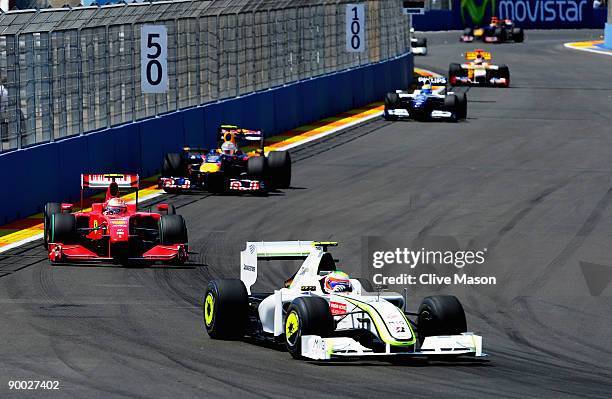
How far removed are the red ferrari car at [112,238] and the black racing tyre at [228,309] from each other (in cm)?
512

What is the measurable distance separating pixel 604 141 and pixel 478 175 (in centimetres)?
812

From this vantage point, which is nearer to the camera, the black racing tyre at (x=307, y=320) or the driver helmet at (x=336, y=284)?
the black racing tyre at (x=307, y=320)

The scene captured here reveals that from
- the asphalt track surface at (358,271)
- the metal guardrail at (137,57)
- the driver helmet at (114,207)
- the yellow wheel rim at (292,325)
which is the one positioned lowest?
the asphalt track surface at (358,271)

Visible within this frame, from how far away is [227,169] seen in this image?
28.4m

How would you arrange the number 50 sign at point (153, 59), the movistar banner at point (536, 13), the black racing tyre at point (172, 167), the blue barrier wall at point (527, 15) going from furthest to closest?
the blue barrier wall at point (527, 15)
the movistar banner at point (536, 13)
the number 50 sign at point (153, 59)
the black racing tyre at point (172, 167)

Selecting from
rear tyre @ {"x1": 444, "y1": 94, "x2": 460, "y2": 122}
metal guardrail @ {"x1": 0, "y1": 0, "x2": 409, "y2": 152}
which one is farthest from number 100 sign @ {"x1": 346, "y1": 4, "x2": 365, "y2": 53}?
rear tyre @ {"x1": 444, "y1": 94, "x2": 460, "y2": 122}

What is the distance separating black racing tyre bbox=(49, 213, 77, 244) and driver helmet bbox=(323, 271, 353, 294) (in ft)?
20.8

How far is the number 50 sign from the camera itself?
29594 millimetres

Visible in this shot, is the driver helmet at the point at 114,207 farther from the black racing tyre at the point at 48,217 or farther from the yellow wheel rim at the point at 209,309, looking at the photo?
the yellow wheel rim at the point at 209,309

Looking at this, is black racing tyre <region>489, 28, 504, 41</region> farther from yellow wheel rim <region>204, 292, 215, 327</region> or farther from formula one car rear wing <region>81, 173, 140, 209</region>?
yellow wheel rim <region>204, 292, 215, 327</region>

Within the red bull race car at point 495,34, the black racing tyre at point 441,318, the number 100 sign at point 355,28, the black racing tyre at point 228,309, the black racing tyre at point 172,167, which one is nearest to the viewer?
the black racing tyre at point 441,318

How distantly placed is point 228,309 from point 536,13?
9118 cm

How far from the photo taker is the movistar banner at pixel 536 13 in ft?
331

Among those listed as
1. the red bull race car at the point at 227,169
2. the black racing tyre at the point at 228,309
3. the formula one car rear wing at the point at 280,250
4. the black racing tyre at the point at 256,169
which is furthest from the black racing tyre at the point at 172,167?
the black racing tyre at the point at 228,309
